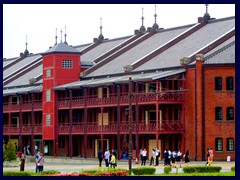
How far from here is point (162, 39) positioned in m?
99.6

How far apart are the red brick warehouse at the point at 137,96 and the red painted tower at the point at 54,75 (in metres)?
0.11

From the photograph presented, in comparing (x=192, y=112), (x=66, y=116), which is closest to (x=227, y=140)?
(x=192, y=112)

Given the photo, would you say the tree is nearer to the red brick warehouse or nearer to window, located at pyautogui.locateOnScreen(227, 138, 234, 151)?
the red brick warehouse

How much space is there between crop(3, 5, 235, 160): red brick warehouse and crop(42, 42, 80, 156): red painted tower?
4.4 inches

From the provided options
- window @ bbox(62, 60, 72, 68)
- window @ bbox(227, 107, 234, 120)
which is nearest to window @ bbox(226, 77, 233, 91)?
window @ bbox(227, 107, 234, 120)

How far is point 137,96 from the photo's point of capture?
84875 millimetres

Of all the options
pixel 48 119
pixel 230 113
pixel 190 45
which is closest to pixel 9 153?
pixel 230 113

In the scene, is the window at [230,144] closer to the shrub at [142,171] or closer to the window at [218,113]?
the window at [218,113]

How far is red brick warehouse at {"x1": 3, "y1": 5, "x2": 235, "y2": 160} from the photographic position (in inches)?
3206

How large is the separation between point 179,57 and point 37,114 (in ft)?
84.2

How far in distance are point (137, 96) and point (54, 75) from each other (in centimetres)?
1646

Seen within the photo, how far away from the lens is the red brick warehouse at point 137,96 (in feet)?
267

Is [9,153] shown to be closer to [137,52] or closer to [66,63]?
[66,63]
